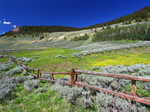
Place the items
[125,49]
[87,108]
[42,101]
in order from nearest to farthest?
[87,108]
[42,101]
[125,49]

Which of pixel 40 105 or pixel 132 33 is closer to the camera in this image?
pixel 40 105

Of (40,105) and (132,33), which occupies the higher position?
(132,33)

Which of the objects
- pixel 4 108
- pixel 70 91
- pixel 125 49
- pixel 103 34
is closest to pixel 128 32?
pixel 103 34

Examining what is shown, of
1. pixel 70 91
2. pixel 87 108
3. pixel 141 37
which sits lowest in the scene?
pixel 87 108

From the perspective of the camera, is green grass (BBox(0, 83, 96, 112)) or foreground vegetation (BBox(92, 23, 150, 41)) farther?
foreground vegetation (BBox(92, 23, 150, 41))

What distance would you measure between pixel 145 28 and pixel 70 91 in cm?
5098

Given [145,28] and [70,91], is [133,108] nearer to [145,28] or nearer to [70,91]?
[70,91]

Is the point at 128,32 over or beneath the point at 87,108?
over

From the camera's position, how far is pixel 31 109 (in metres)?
3.75

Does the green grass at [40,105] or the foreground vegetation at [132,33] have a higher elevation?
the foreground vegetation at [132,33]

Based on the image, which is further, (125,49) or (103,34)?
(103,34)

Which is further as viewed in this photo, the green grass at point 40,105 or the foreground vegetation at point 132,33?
the foreground vegetation at point 132,33

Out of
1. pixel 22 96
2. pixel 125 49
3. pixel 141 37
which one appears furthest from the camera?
pixel 141 37

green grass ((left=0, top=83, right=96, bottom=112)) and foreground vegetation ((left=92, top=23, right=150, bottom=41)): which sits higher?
foreground vegetation ((left=92, top=23, right=150, bottom=41))
